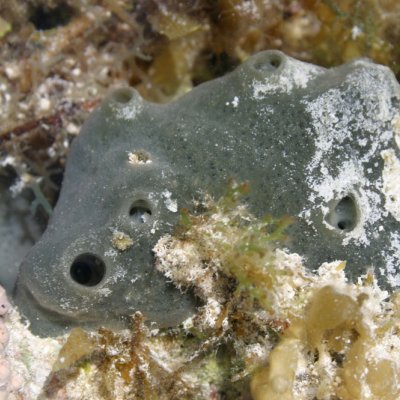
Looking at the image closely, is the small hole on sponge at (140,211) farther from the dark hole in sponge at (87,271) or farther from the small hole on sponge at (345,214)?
the small hole on sponge at (345,214)

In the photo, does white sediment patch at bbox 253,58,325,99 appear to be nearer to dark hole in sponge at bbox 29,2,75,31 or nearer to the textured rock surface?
the textured rock surface

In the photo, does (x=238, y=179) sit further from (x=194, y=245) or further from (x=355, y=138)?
(x=355, y=138)

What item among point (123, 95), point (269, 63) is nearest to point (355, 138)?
point (269, 63)

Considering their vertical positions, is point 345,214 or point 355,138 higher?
point 355,138

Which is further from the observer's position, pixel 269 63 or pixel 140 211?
pixel 269 63

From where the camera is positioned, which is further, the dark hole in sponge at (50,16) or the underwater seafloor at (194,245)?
the dark hole in sponge at (50,16)

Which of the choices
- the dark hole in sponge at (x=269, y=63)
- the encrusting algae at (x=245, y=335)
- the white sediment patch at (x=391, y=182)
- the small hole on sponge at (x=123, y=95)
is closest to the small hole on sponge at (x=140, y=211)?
the encrusting algae at (x=245, y=335)

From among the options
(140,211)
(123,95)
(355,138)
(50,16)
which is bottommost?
(355,138)
